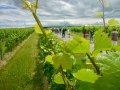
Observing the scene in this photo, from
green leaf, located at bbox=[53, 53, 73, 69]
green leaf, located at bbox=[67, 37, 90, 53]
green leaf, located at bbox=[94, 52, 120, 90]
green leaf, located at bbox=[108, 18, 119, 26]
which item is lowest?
green leaf, located at bbox=[94, 52, 120, 90]

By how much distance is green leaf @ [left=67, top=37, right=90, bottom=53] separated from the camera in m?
0.63

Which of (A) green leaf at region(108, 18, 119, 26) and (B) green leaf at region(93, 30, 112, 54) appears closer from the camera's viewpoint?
(B) green leaf at region(93, 30, 112, 54)

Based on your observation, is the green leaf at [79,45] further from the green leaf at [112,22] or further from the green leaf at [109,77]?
the green leaf at [112,22]

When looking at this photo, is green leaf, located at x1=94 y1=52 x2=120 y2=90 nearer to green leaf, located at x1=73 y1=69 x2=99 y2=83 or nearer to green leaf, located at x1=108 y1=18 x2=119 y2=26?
green leaf, located at x1=73 y1=69 x2=99 y2=83

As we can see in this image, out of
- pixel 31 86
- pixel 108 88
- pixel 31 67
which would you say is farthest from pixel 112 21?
pixel 31 67

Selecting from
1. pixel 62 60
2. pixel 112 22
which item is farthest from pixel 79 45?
pixel 112 22

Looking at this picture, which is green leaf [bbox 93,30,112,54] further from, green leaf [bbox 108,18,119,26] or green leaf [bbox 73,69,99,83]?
green leaf [bbox 108,18,119,26]

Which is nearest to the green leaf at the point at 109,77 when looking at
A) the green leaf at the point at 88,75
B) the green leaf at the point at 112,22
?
the green leaf at the point at 88,75

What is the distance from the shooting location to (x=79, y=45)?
64 cm

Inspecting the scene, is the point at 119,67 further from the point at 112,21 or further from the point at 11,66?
the point at 11,66

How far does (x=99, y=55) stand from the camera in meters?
0.70

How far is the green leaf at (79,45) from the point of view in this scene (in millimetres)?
635

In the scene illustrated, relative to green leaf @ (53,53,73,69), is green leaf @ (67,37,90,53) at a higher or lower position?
higher

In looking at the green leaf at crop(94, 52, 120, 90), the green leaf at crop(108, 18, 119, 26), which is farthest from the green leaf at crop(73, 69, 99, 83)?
the green leaf at crop(108, 18, 119, 26)
